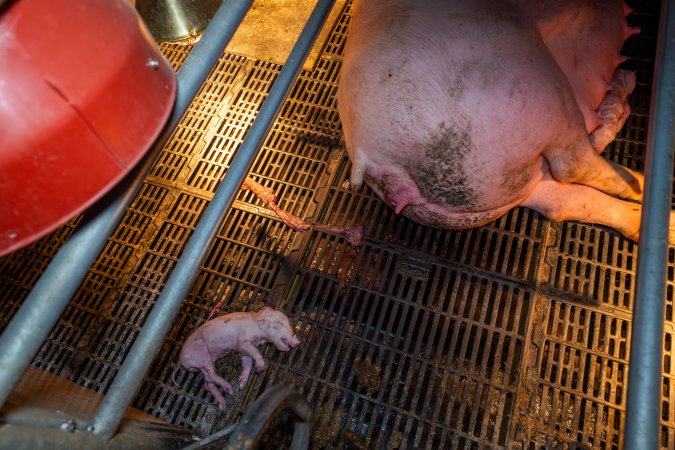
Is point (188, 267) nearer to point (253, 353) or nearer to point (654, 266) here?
point (253, 353)

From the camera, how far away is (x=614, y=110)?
7.36ft

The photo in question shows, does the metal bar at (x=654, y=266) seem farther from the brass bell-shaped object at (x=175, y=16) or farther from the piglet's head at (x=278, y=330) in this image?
the brass bell-shaped object at (x=175, y=16)

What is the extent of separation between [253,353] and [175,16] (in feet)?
8.06

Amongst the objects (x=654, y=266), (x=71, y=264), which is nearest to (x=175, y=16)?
(x=71, y=264)

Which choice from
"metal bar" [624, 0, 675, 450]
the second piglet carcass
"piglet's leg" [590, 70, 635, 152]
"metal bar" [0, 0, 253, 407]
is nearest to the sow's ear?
the second piglet carcass

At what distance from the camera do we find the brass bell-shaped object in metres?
3.01

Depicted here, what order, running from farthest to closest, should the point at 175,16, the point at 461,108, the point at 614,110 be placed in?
the point at 175,16, the point at 614,110, the point at 461,108

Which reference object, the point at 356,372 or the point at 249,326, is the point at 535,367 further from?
the point at 249,326

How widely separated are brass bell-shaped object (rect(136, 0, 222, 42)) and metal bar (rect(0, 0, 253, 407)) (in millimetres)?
2317

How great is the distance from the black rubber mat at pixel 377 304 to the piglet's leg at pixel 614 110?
0.22 metres

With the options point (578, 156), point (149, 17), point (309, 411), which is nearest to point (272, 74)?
point (149, 17)

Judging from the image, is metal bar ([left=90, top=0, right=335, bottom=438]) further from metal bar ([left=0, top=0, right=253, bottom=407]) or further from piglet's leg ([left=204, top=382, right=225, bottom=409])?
piglet's leg ([left=204, top=382, right=225, bottom=409])

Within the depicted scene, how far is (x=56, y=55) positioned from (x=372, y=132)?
1.24 meters

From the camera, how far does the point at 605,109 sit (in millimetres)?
2262
